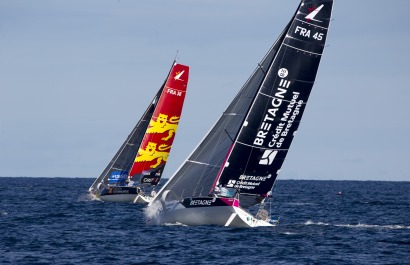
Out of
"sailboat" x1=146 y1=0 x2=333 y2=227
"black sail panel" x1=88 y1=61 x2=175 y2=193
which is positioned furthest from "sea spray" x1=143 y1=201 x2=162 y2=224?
"black sail panel" x1=88 y1=61 x2=175 y2=193

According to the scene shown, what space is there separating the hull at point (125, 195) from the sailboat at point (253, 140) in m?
21.1

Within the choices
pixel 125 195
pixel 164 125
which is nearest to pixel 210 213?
pixel 125 195

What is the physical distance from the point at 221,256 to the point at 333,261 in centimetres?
366

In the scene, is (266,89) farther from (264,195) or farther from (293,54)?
(264,195)

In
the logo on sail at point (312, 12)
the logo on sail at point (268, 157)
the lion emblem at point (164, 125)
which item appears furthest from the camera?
the lion emblem at point (164, 125)

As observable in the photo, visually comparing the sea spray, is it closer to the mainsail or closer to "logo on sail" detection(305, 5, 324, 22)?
the mainsail

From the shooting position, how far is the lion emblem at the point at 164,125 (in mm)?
59312

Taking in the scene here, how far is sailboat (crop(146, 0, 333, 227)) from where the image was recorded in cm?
3481

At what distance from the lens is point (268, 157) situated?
35938 millimetres

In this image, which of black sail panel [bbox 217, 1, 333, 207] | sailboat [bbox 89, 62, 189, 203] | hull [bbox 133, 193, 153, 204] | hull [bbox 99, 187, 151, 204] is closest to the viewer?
black sail panel [bbox 217, 1, 333, 207]

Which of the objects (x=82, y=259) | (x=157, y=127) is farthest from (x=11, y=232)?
(x=157, y=127)

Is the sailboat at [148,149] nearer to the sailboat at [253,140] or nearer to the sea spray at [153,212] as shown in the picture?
the sea spray at [153,212]

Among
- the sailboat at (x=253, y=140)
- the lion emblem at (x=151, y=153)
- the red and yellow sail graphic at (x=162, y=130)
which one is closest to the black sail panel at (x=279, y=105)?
the sailboat at (x=253, y=140)

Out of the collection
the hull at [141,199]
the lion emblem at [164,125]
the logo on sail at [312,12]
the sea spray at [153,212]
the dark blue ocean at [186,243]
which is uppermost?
the logo on sail at [312,12]
